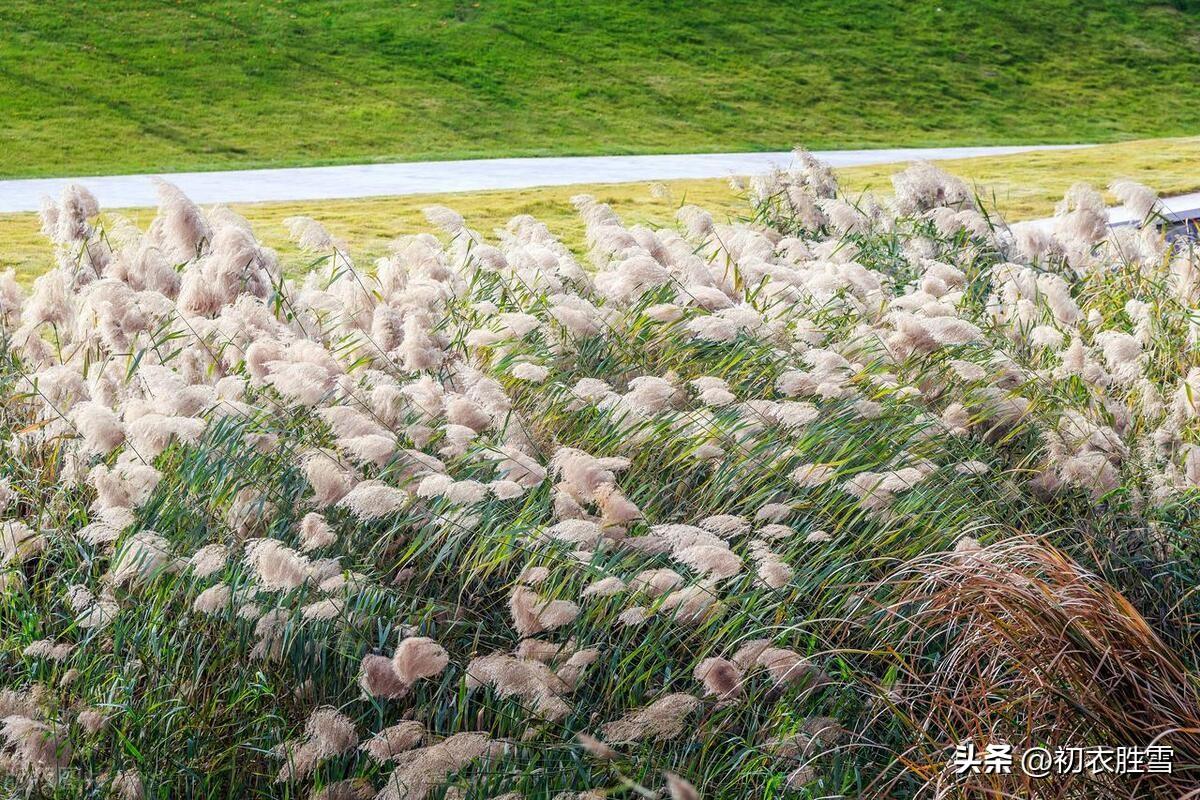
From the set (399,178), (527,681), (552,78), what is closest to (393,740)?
(527,681)

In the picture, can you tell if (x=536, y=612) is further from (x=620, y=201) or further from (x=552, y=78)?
(x=552, y=78)

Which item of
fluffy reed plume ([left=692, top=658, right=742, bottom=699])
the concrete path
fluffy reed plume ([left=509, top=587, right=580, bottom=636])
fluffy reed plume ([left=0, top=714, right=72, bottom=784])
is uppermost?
fluffy reed plume ([left=509, top=587, right=580, bottom=636])

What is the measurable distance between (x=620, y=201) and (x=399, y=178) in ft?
12.8

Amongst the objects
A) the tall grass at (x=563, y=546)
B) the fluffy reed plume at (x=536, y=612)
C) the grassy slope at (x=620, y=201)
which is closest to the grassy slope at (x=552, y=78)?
the grassy slope at (x=620, y=201)

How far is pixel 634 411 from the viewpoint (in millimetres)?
3912

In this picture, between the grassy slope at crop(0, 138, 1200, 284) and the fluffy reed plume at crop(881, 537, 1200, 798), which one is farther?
the grassy slope at crop(0, 138, 1200, 284)

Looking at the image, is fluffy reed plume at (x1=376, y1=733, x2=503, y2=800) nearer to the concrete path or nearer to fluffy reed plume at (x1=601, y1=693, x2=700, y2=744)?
fluffy reed plume at (x1=601, y1=693, x2=700, y2=744)

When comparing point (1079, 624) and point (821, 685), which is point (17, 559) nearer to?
point (821, 685)

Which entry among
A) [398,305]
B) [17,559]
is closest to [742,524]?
[398,305]

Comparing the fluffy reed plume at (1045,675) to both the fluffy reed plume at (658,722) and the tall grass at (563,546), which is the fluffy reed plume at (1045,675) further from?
the fluffy reed plume at (658,722)

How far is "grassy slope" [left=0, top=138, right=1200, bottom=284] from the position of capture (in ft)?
28.6

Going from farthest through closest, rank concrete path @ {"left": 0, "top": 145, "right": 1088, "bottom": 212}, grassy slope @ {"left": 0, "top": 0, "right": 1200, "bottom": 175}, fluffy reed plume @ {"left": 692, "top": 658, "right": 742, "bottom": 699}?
grassy slope @ {"left": 0, "top": 0, "right": 1200, "bottom": 175} < concrete path @ {"left": 0, "top": 145, "right": 1088, "bottom": 212} < fluffy reed plume @ {"left": 692, "top": 658, "right": 742, "bottom": 699}

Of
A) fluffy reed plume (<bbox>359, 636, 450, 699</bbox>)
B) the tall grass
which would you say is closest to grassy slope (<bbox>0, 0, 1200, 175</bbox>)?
the tall grass

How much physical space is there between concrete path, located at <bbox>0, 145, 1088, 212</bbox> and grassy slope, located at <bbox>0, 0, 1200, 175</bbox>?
1462 millimetres
